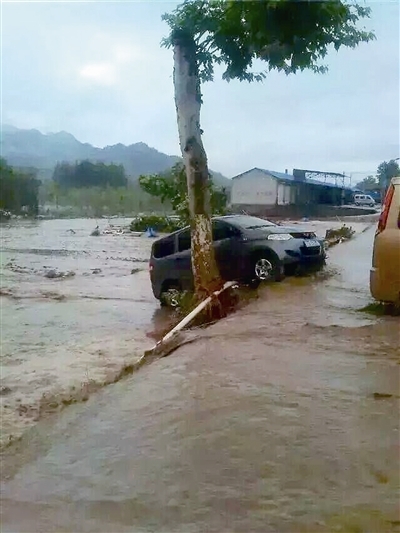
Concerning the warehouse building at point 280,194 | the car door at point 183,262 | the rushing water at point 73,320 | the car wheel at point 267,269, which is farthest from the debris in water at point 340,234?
the car wheel at point 267,269

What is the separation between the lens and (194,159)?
7676 mm

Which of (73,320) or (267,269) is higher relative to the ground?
(267,269)

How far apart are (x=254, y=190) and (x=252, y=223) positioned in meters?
2.43

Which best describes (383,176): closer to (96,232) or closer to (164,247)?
(164,247)

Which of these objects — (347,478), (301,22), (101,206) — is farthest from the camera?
(101,206)

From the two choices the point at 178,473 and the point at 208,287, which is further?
the point at 208,287

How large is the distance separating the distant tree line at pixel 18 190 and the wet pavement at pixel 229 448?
9.55 metres

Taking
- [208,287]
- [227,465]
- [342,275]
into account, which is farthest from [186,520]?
[342,275]

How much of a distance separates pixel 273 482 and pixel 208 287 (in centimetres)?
519

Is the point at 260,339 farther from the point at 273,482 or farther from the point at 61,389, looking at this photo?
the point at 273,482

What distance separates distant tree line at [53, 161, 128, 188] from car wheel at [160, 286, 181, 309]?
2395 millimetres

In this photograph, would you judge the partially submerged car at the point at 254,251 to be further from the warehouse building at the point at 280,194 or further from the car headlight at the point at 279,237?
the warehouse building at the point at 280,194

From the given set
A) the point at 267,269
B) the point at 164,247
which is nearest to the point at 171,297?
the point at 164,247

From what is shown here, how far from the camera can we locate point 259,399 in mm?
3676
